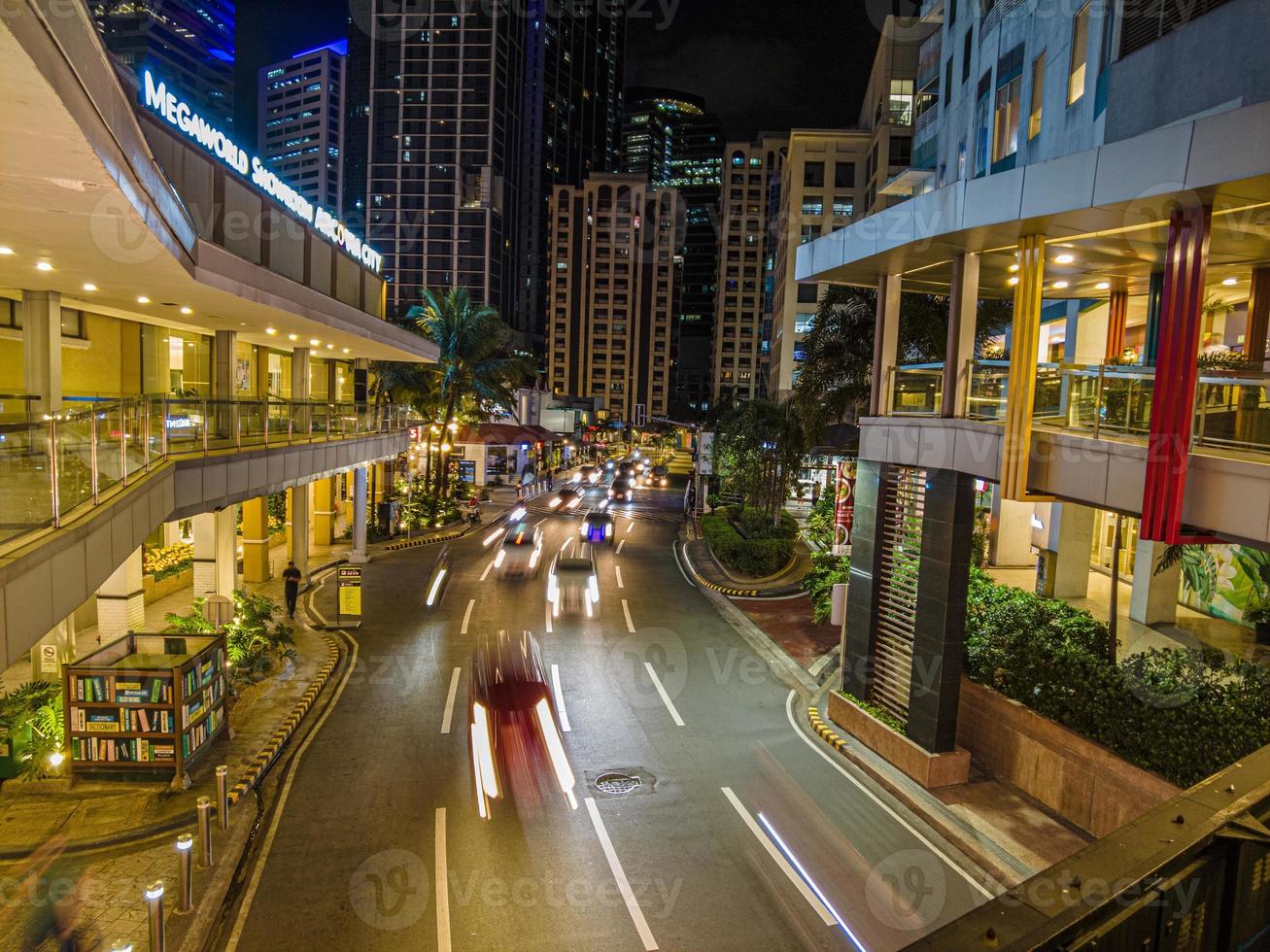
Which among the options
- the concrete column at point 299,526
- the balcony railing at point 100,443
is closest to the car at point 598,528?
the concrete column at point 299,526

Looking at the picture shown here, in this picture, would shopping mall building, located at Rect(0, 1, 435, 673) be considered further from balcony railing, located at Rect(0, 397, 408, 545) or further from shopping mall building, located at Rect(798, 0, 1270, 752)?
shopping mall building, located at Rect(798, 0, 1270, 752)

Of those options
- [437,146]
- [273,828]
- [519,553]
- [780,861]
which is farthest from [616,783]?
[437,146]

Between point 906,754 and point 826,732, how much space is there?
68.9 inches

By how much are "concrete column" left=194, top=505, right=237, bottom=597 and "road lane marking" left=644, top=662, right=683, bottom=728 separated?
9.91 metres

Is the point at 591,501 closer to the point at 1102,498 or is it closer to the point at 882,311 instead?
the point at 882,311

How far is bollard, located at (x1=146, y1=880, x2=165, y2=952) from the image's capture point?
684 cm

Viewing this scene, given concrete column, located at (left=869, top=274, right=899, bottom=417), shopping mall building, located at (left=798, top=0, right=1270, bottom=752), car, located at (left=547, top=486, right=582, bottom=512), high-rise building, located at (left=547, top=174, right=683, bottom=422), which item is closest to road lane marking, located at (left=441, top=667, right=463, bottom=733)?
shopping mall building, located at (left=798, top=0, right=1270, bottom=752)

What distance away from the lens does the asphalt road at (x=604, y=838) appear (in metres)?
8.03

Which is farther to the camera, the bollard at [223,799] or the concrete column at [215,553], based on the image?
the concrete column at [215,553]

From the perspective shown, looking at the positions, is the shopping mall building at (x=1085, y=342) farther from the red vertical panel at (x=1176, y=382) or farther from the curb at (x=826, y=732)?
the curb at (x=826, y=732)

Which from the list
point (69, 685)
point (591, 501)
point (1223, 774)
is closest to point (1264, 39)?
point (1223, 774)

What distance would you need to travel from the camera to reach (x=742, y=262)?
128375 mm

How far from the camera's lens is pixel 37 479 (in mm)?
7027

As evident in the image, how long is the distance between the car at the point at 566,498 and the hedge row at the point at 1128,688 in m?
34.7
